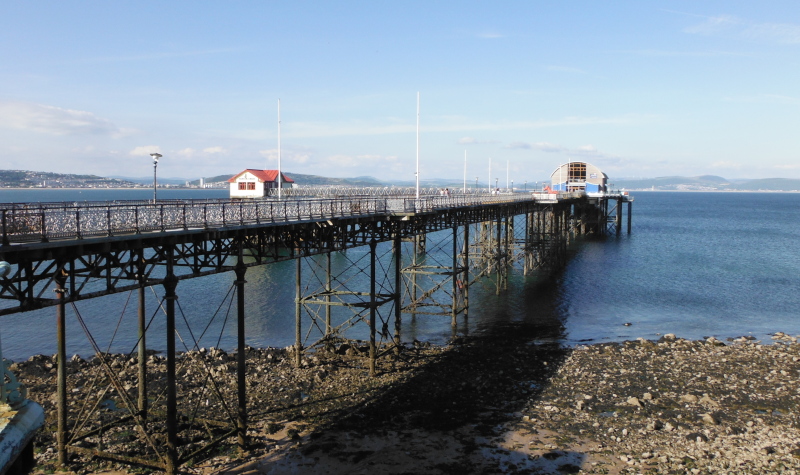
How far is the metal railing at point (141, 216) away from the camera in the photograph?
504 inches

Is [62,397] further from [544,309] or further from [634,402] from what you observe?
[544,309]

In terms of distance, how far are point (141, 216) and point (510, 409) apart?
1441 centimetres

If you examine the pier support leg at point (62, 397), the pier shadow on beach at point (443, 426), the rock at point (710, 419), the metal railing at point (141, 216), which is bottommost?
the pier shadow on beach at point (443, 426)

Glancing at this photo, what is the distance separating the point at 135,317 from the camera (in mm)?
38594

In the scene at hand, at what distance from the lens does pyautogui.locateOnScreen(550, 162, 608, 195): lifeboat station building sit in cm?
10244

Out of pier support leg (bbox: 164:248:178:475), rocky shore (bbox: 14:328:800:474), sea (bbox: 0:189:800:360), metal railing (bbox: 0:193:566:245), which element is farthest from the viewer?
sea (bbox: 0:189:800:360)

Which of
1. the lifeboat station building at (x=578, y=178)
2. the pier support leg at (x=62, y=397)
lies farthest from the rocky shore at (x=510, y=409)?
the lifeboat station building at (x=578, y=178)

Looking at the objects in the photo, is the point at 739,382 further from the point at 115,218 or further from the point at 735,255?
the point at 735,255

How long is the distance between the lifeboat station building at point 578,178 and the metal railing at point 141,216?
83710 millimetres

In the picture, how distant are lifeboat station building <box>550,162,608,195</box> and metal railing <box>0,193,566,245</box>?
275 feet

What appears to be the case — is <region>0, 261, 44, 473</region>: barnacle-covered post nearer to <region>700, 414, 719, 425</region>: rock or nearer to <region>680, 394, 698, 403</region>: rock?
<region>700, 414, 719, 425</region>: rock

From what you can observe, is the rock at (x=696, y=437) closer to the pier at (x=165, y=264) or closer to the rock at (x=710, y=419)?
the rock at (x=710, y=419)

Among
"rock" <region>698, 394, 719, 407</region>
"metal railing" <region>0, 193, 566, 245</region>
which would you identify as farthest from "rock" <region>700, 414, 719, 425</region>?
"metal railing" <region>0, 193, 566, 245</region>

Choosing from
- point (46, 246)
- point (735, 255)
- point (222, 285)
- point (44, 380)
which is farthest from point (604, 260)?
point (46, 246)
